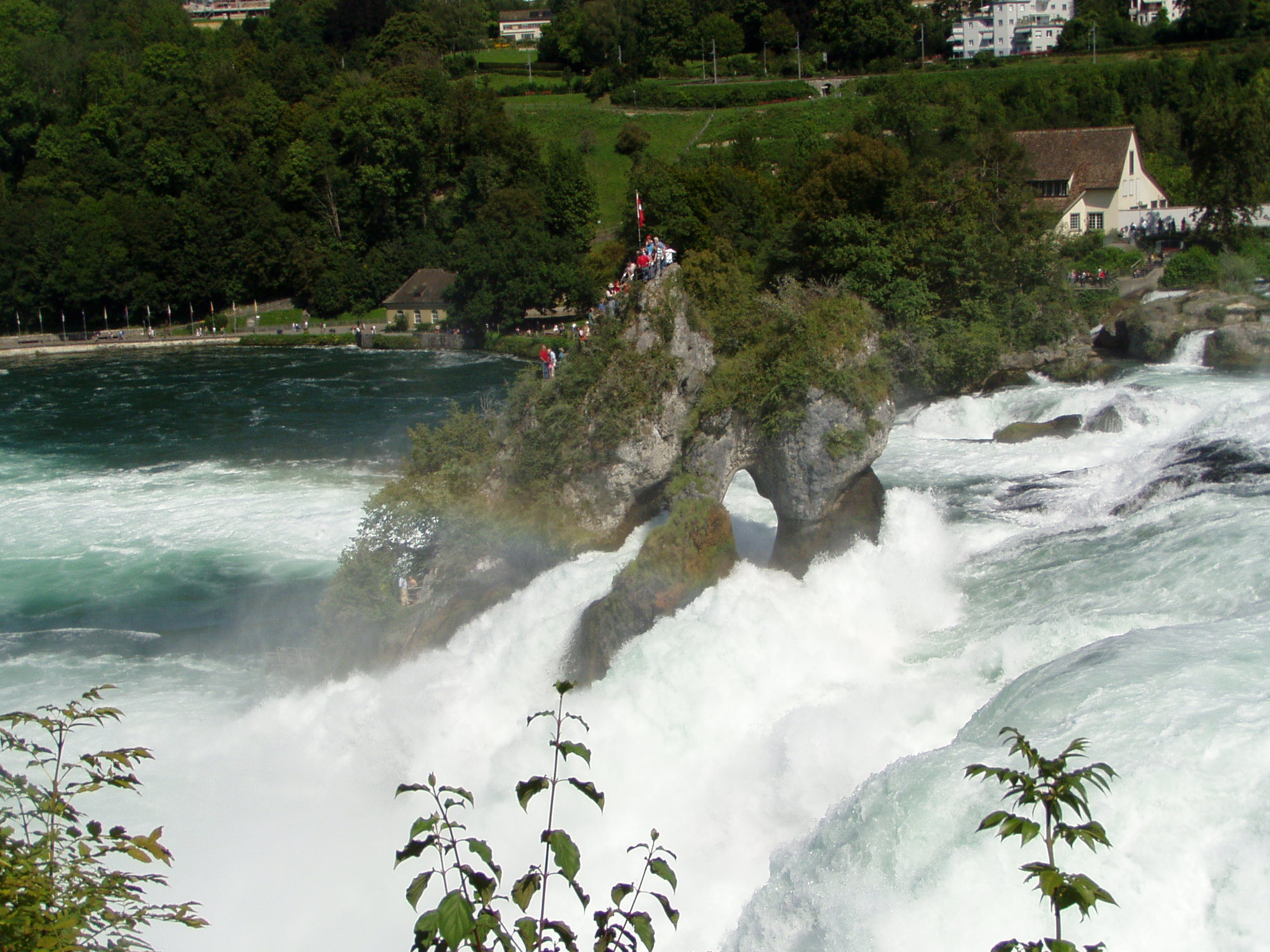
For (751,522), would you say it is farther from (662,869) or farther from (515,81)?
(515,81)

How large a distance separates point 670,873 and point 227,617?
735 inches

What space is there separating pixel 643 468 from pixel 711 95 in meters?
77.0

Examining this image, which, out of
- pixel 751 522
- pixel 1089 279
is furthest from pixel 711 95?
pixel 751 522

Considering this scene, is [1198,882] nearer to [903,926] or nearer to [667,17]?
[903,926]

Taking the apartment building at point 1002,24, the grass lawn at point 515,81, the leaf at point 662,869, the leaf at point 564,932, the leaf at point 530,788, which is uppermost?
the apartment building at point 1002,24

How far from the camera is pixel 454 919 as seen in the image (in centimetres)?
421

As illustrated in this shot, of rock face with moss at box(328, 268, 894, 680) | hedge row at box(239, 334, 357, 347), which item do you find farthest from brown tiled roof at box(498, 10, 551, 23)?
rock face with moss at box(328, 268, 894, 680)

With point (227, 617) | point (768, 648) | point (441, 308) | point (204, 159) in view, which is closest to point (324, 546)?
point (227, 617)

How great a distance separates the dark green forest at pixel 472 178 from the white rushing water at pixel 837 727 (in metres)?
12.8

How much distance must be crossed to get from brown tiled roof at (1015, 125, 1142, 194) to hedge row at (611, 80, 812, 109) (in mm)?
36304

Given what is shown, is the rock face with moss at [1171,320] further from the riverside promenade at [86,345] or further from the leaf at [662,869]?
the riverside promenade at [86,345]

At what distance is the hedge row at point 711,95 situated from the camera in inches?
3489

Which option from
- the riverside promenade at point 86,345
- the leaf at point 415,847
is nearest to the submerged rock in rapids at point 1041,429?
the leaf at point 415,847

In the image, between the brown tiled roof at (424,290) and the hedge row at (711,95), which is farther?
the hedge row at (711,95)
